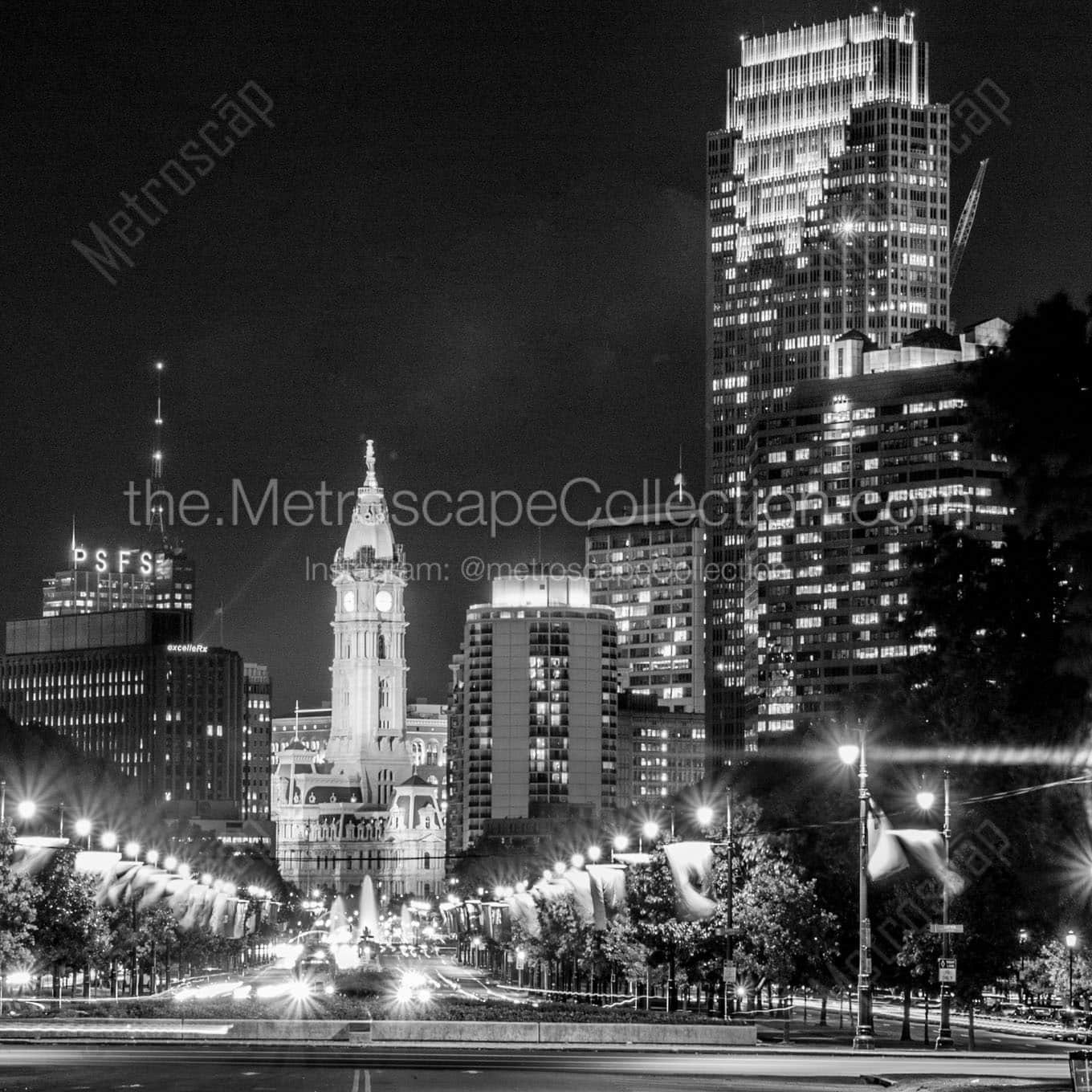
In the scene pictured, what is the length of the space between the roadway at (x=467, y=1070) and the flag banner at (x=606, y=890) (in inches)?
918

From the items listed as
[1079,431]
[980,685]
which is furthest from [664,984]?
[1079,431]

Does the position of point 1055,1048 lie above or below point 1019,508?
below

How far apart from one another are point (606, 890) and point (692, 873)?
43.8ft

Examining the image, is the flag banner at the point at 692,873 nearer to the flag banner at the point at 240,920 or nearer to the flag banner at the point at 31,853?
the flag banner at the point at 31,853

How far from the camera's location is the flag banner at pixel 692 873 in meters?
81.3

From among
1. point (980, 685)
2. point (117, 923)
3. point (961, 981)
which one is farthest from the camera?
point (117, 923)

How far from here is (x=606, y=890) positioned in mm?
94625

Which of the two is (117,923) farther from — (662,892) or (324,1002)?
(662,892)

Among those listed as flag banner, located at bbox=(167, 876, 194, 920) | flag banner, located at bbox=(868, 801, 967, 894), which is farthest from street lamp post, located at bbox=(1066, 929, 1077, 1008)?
flag banner, located at bbox=(167, 876, 194, 920)

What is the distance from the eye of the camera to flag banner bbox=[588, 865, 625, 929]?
9381cm

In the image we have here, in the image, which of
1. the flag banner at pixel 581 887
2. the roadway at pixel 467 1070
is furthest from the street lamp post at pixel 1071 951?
the flag banner at pixel 581 887

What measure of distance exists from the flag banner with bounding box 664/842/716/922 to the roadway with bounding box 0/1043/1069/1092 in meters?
11.2

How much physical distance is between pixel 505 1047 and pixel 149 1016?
51.7ft

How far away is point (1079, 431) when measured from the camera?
245 ft
